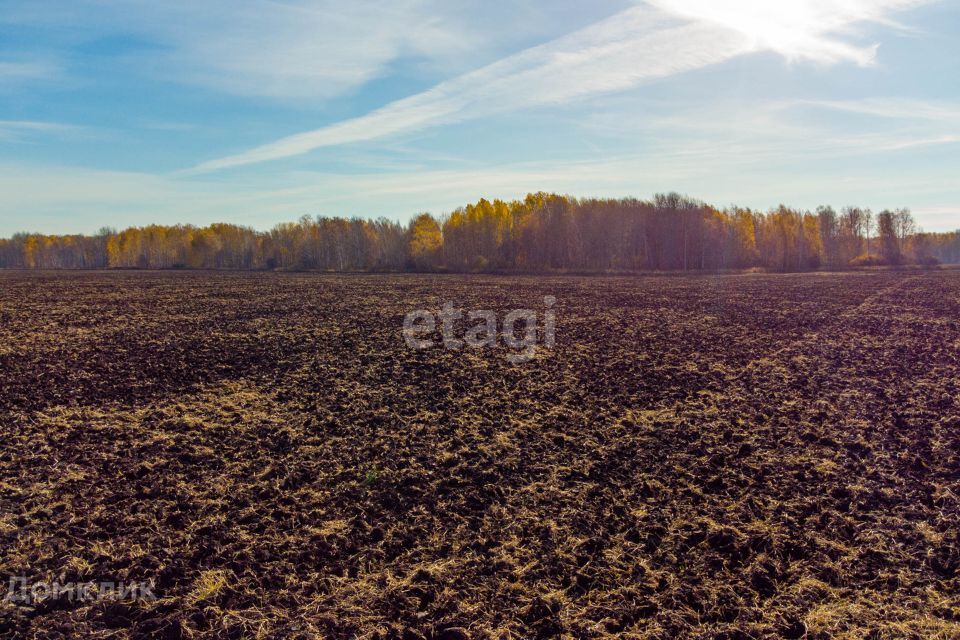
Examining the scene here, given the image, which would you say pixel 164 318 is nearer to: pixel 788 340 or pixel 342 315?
pixel 342 315

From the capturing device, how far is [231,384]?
14023mm

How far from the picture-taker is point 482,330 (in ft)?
73.4

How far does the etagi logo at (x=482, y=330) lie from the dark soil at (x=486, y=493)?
173 centimetres

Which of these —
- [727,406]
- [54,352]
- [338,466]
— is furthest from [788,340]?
[54,352]

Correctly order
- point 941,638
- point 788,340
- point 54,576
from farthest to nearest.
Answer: point 788,340 → point 54,576 → point 941,638

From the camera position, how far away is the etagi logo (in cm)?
1897

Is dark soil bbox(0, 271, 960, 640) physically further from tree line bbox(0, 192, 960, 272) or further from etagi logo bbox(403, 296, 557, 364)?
tree line bbox(0, 192, 960, 272)

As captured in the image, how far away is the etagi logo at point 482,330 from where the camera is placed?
62.2 ft

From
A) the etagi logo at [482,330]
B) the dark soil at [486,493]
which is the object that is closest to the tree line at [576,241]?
the etagi logo at [482,330]

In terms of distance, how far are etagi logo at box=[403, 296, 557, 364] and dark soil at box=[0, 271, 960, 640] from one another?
1730mm

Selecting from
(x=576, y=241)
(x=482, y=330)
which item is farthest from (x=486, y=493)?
(x=576, y=241)

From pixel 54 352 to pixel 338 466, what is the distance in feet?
44.1

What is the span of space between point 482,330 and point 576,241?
6855 cm

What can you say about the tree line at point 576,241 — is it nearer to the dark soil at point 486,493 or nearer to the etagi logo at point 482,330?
the etagi logo at point 482,330
